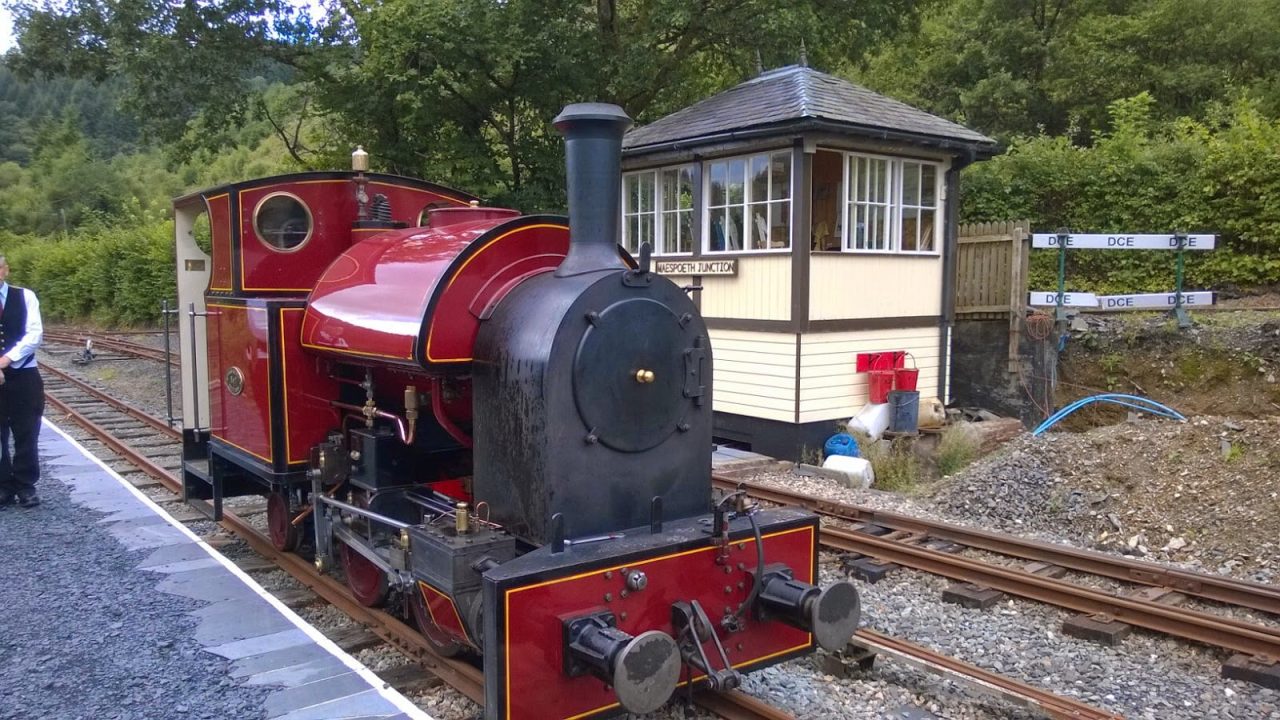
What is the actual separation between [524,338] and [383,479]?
1503 millimetres

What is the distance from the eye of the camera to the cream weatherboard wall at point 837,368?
9.70 meters

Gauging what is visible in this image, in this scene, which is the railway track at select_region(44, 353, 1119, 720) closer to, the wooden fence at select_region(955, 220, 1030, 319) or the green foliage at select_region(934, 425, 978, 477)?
the green foliage at select_region(934, 425, 978, 477)

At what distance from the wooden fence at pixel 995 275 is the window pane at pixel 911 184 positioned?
939 mm

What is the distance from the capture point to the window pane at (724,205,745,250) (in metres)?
10.4

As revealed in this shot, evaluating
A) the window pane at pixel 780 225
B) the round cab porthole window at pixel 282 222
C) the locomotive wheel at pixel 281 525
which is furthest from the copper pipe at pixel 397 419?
the window pane at pixel 780 225

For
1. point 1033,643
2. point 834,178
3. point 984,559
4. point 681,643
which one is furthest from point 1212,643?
point 834,178

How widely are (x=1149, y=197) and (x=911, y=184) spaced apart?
5633 millimetres

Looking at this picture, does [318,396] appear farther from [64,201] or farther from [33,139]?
[33,139]

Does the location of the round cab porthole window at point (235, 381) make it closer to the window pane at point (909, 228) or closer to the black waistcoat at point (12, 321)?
the black waistcoat at point (12, 321)

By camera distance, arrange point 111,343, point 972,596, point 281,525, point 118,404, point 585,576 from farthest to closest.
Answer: point 111,343 < point 118,404 < point 281,525 < point 972,596 < point 585,576

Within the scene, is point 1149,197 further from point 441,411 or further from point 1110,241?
point 441,411

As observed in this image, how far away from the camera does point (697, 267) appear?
1074 cm

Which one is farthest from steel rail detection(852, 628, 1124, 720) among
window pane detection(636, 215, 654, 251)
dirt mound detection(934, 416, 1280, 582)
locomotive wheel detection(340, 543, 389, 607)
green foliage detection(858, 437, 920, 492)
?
window pane detection(636, 215, 654, 251)

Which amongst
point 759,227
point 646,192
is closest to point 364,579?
point 759,227
